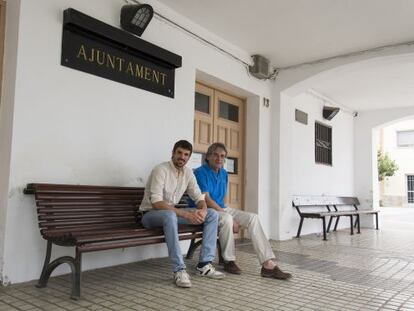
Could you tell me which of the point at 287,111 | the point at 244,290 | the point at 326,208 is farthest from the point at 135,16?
the point at 326,208

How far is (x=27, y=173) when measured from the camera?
348cm

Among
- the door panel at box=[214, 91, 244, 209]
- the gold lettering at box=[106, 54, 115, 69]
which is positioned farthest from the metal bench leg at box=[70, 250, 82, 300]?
the door panel at box=[214, 91, 244, 209]

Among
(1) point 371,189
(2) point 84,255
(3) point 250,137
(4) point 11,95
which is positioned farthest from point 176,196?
(1) point 371,189

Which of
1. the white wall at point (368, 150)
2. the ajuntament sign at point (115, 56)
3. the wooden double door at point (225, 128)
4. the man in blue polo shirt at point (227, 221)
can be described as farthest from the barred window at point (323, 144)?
the man in blue polo shirt at point (227, 221)

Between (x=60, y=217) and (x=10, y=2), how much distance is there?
1977 mm

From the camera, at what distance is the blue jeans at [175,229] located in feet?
11.5

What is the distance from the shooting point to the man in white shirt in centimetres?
362

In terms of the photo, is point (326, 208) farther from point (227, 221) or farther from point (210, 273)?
point (210, 273)

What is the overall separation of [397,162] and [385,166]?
1716mm

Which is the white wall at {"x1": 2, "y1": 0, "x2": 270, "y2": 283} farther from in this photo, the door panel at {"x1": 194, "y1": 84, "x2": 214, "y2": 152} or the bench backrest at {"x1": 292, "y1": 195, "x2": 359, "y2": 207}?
the bench backrest at {"x1": 292, "y1": 195, "x2": 359, "y2": 207}

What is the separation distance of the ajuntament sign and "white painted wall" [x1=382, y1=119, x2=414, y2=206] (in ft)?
Result: 72.7

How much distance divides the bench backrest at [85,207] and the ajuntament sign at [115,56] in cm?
120

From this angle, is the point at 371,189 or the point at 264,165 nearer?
the point at 264,165

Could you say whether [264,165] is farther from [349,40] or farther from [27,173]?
[27,173]
